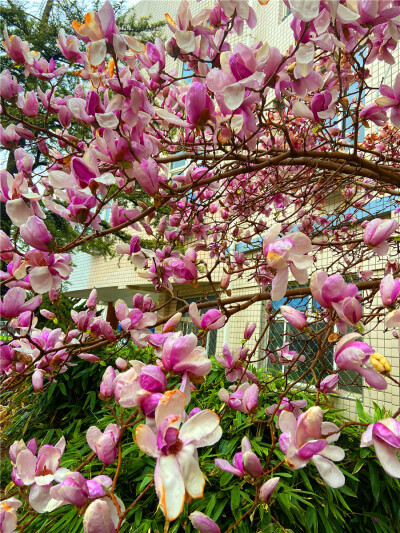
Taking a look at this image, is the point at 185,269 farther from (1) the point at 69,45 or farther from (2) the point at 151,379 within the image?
(1) the point at 69,45

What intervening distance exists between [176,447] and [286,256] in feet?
0.91

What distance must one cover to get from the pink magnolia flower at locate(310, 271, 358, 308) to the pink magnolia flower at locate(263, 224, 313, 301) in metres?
0.02

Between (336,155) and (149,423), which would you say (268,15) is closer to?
(336,155)

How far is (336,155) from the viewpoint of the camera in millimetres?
885

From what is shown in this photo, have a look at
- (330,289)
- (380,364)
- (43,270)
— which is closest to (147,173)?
(43,270)

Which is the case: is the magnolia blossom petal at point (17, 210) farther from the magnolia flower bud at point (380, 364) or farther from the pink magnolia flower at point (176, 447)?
the magnolia flower bud at point (380, 364)

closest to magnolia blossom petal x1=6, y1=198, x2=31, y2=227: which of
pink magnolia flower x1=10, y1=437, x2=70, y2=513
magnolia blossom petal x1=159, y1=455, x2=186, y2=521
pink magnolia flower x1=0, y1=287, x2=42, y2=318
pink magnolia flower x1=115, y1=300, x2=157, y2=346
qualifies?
pink magnolia flower x1=0, y1=287, x2=42, y2=318

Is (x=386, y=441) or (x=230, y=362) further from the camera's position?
(x=230, y=362)

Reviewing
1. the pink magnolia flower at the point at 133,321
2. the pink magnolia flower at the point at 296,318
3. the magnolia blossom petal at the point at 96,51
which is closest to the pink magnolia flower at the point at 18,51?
the magnolia blossom petal at the point at 96,51

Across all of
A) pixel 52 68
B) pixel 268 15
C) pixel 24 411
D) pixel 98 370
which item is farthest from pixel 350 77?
pixel 268 15

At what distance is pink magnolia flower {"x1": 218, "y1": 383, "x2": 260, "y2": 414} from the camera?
681mm

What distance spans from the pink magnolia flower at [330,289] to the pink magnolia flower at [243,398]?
0.90 feet

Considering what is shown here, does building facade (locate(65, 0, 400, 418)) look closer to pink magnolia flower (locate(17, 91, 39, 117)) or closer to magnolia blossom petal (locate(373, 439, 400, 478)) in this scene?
magnolia blossom petal (locate(373, 439, 400, 478))

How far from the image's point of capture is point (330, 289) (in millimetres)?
494
